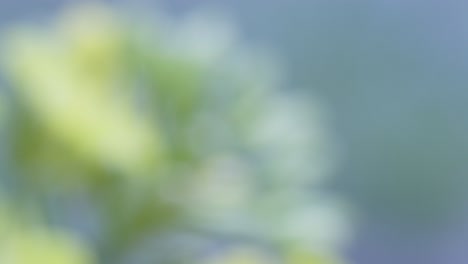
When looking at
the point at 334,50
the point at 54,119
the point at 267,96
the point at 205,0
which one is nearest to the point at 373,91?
the point at 334,50

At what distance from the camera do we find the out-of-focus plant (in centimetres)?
47

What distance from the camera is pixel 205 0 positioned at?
1.12m

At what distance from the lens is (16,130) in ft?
1.51

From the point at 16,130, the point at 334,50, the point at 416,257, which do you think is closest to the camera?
the point at 16,130

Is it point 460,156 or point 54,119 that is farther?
point 460,156

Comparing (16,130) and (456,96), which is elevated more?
(456,96)

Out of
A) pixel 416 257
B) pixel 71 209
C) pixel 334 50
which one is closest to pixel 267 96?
pixel 71 209

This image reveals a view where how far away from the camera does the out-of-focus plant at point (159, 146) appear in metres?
0.47

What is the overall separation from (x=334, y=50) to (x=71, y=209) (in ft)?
2.09

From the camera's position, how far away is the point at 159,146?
1.56ft

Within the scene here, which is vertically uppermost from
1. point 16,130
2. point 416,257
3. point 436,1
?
point 436,1

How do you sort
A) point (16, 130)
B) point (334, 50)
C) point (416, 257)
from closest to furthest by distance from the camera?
1. point (16, 130)
2. point (334, 50)
3. point (416, 257)

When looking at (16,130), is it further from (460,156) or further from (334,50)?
(460,156)

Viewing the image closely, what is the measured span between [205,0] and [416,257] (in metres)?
0.45
